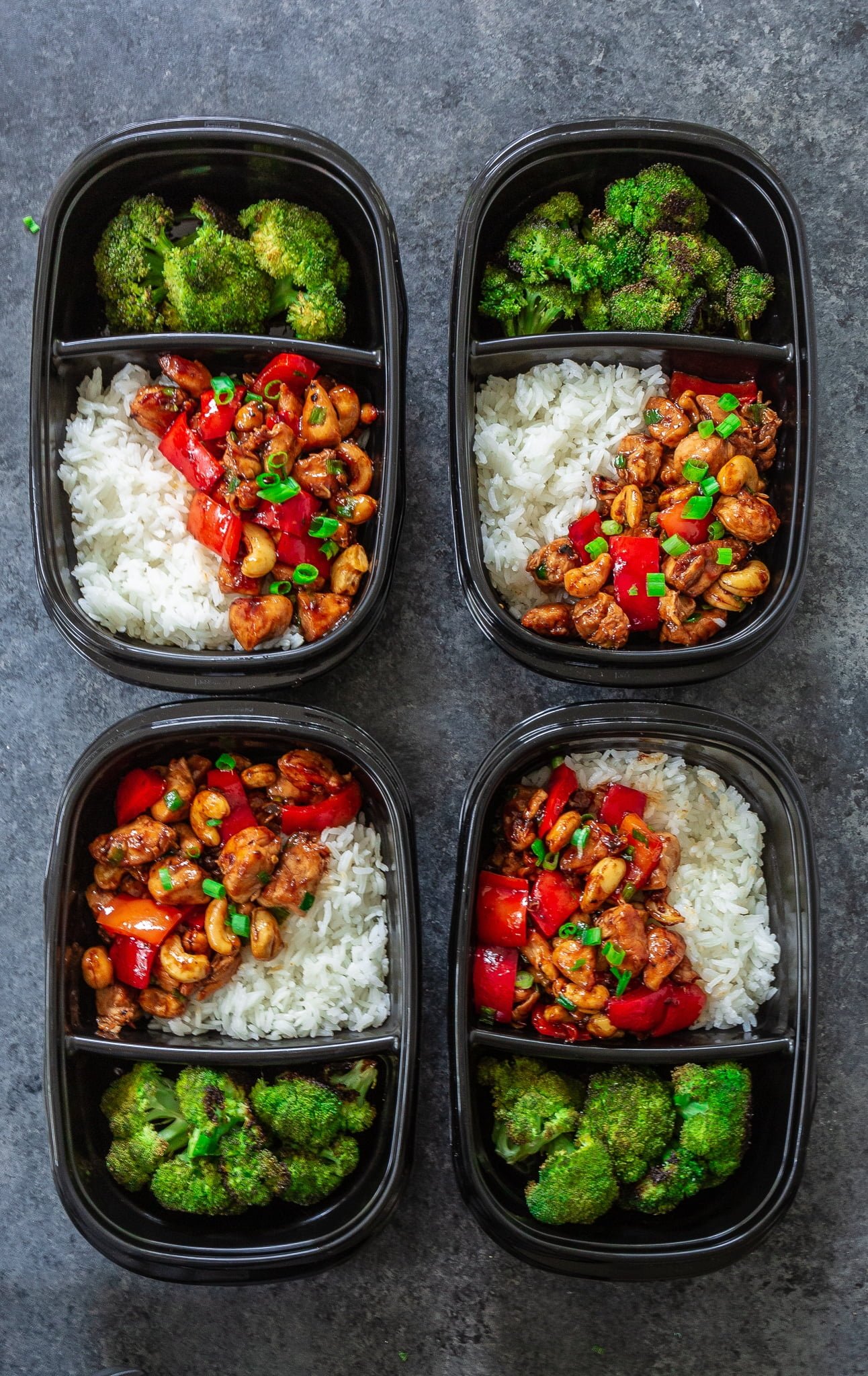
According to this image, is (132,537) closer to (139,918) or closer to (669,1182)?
(139,918)

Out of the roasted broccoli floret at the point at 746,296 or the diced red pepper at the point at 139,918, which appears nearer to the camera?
the diced red pepper at the point at 139,918

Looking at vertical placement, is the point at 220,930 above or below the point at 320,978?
above

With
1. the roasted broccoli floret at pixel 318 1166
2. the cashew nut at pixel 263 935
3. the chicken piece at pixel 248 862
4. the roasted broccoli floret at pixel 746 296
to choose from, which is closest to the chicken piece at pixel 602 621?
the roasted broccoli floret at pixel 746 296

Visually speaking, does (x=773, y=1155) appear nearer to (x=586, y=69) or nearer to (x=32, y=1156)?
(x=32, y=1156)

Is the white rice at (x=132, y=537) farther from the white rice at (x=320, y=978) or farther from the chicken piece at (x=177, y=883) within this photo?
the white rice at (x=320, y=978)

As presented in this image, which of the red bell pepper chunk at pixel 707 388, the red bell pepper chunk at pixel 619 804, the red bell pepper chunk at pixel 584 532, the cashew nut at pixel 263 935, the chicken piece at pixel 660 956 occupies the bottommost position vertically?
the chicken piece at pixel 660 956

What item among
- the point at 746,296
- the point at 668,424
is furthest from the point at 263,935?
the point at 746,296
